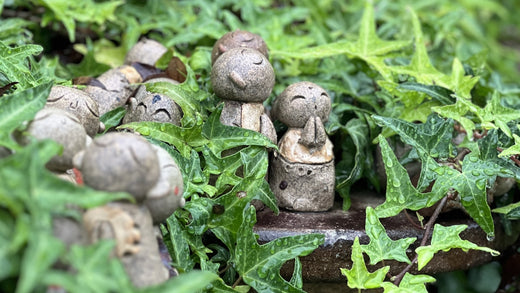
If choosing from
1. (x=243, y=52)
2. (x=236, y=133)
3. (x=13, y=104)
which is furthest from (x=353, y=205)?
(x=13, y=104)

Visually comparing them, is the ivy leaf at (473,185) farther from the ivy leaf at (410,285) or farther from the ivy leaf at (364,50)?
the ivy leaf at (364,50)

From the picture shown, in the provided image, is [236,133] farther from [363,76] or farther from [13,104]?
[363,76]

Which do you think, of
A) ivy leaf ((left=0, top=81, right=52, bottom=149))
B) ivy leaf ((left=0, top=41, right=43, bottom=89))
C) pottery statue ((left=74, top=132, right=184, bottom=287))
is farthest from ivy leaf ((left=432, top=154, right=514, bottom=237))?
ivy leaf ((left=0, top=41, right=43, bottom=89))

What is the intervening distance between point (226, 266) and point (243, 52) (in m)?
0.61

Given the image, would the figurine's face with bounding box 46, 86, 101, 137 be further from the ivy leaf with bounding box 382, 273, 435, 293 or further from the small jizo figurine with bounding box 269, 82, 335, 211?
the ivy leaf with bounding box 382, 273, 435, 293

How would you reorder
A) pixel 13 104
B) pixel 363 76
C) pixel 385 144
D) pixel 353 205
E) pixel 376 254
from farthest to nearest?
1. pixel 363 76
2. pixel 353 205
3. pixel 385 144
4. pixel 376 254
5. pixel 13 104

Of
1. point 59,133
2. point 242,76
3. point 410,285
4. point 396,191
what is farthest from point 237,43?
point 410,285

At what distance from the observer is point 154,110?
1.62m

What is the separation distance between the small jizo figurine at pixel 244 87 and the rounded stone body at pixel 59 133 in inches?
21.1

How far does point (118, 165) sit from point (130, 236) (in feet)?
0.44

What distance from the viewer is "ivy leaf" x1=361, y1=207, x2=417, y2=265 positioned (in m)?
1.43

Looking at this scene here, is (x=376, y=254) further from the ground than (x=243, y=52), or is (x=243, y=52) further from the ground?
(x=243, y=52)

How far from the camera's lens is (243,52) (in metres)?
1.62

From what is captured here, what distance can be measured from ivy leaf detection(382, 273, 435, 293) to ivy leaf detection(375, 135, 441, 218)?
0.68 ft
